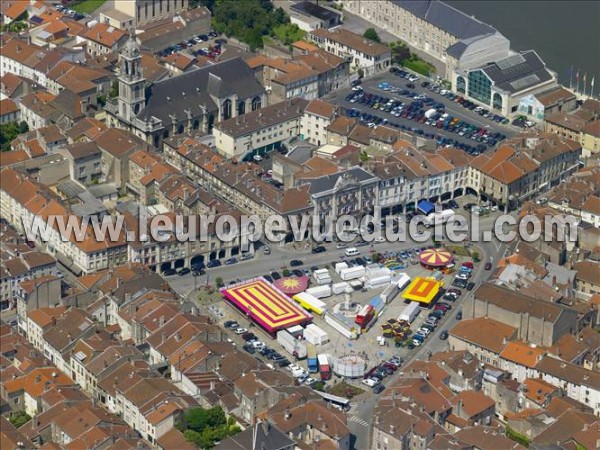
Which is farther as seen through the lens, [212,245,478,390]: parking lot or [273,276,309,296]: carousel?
[273,276,309,296]: carousel

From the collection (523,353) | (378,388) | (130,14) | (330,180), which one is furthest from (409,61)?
(378,388)

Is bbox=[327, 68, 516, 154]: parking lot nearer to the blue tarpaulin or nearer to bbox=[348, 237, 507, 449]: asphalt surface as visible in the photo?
the blue tarpaulin

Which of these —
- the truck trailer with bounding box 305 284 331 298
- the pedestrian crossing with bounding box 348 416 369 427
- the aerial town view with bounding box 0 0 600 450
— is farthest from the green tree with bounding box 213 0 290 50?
the pedestrian crossing with bounding box 348 416 369 427

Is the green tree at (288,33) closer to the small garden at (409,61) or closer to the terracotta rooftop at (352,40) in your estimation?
the terracotta rooftop at (352,40)

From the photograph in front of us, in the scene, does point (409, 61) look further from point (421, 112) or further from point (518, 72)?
point (518, 72)

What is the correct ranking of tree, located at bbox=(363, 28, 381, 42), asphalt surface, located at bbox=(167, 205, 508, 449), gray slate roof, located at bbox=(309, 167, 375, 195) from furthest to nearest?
tree, located at bbox=(363, 28, 381, 42) < gray slate roof, located at bbox=(309, 167, 375, 195) < asphalt surface, located at bbox=(167, 205, 508, 449)

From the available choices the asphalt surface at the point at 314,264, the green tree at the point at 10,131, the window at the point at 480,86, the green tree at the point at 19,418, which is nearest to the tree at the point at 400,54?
the window at the point at 480,86

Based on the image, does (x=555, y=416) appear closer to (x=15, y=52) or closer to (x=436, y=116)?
(x=436, y=116)
